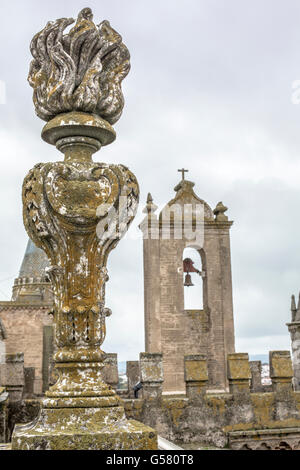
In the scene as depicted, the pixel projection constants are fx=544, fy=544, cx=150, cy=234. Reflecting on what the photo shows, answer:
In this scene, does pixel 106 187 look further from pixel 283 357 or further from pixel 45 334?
pixel 45 334

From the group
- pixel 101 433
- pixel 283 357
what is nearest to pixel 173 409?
pixel 283 357

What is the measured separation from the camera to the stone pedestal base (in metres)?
3.27

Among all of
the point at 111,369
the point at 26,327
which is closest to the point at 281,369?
the point at 111,369

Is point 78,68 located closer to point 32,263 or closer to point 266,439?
point 266,439

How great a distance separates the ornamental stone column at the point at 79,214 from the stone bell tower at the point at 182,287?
39.7 ft

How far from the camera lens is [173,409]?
11.3m

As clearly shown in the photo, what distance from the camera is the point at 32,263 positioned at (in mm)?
33125

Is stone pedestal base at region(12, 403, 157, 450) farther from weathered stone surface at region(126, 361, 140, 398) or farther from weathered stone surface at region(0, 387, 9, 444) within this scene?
weathered stone surface at region(126, 361, 140, 398)

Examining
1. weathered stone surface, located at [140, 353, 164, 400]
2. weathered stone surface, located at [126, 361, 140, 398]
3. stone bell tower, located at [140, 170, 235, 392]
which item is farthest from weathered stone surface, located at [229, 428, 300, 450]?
weathered stone surface, located at [126, 361, 140, 398]

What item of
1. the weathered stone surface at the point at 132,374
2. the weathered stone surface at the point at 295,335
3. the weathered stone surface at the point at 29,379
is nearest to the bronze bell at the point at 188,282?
the weathered stone surface at the point at 132,374

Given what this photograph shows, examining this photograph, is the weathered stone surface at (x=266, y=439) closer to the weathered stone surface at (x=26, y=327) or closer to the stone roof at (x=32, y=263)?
the weathered stone surface at (x=26, y=327)

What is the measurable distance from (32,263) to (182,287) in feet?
61.8

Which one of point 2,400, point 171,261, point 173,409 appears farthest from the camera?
point 171,261
